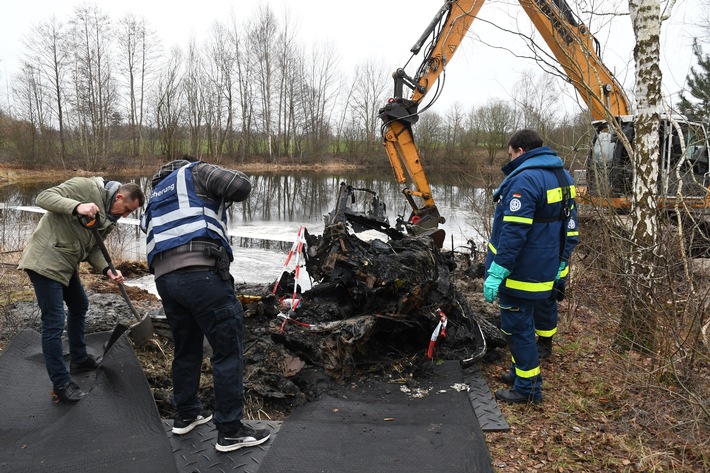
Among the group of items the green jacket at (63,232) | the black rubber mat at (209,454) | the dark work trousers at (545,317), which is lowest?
the black rubber mat at (209,454)

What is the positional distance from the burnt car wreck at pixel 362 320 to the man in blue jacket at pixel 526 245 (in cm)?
67

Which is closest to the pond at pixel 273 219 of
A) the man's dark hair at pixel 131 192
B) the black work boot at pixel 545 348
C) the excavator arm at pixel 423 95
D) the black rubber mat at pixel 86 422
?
the excavator arm at pixel 423 95

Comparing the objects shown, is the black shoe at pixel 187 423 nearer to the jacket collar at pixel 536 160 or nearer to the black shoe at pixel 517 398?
the black shoe at pixel 517 398

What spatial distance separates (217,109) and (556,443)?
1669 inches

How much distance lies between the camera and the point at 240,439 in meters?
2.82

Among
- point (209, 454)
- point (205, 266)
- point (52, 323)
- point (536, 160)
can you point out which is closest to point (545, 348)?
point (536, 160)

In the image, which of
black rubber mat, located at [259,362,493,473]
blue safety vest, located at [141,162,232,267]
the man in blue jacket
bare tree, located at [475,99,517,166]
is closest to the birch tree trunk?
the man in blue jacket

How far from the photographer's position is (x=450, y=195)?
22.0m

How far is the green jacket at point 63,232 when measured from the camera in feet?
10.5

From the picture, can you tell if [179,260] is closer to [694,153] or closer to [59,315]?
[59,315]

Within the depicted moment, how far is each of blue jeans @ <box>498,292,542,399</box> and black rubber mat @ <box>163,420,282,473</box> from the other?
70.7 inches

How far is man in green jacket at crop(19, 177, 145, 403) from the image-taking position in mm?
3213

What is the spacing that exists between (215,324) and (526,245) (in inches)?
Answer: 87.0

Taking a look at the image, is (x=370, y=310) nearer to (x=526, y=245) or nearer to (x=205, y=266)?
(x=526, y=245)
